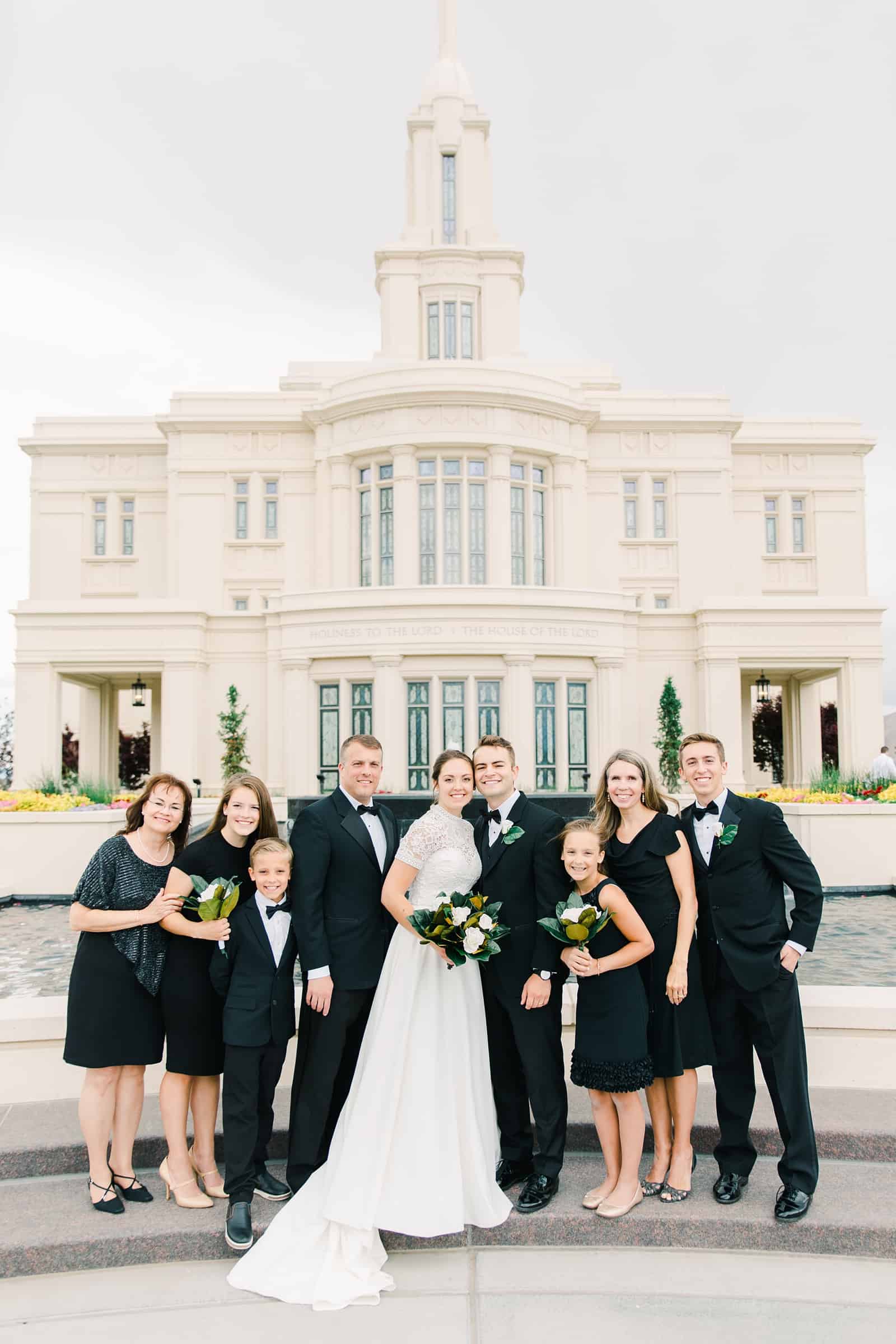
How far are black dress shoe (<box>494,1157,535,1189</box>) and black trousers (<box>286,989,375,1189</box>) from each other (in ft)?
2.71

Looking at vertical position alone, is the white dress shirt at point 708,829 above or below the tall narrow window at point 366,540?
below

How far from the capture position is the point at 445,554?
2612 centimetres

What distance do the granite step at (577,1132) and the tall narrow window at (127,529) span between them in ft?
86.4

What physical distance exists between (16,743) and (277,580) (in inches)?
328

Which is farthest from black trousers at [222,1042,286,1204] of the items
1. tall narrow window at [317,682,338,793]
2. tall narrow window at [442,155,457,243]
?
tall narrow window at [442,155,457,243]

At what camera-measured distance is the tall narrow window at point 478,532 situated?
26250 mm

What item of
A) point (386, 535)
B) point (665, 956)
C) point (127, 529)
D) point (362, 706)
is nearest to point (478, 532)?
point (386, 535)

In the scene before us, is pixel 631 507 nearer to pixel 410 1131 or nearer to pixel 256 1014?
pixel 256 1014

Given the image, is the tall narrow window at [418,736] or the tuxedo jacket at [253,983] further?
the tall narrow window at [418,736]

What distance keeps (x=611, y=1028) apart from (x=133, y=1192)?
2.38 meters

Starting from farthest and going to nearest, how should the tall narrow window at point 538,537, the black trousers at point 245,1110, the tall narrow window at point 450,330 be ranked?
the tall narrow window at point 450,330 < the tall narrow window at point 538,537 < the black trousers at point 245,1110

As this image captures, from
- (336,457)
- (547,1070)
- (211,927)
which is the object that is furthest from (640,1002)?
(336,457)

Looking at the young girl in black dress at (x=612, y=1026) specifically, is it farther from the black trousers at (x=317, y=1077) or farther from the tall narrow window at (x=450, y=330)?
the tall narrow window at (x=450, y=330)

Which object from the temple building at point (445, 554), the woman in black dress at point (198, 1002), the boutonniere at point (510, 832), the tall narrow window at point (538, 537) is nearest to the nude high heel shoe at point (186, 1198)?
the woman in black dress at point (198, 1002)
